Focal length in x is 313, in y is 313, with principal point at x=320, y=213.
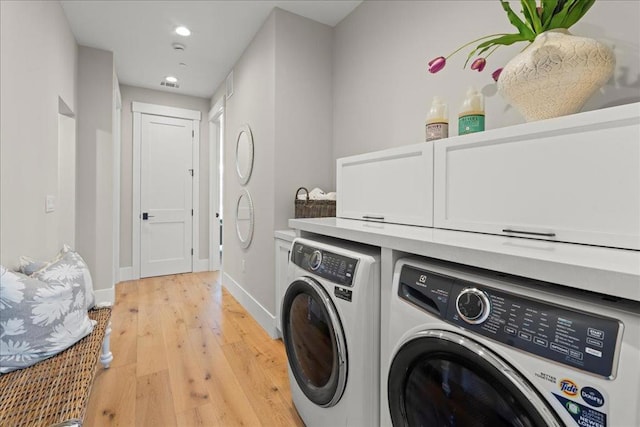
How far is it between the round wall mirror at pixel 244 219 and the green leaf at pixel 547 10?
8.08 ft

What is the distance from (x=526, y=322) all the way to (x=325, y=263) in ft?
2.52

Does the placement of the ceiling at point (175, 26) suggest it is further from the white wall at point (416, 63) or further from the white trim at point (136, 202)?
the white trim at point (136, 202)

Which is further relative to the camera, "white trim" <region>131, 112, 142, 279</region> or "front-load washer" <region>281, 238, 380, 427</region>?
"white trim" <region>131, 112, 142, 279</region>

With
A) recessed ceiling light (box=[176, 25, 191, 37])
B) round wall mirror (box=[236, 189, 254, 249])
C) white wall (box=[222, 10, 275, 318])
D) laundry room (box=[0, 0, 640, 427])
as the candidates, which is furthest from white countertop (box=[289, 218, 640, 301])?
recessed ceiling light (box=[176, 25, 191, 37])

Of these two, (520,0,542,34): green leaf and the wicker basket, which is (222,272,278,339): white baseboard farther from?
(520,0,542,34): green leaf

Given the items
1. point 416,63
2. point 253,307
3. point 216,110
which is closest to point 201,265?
point 253,307

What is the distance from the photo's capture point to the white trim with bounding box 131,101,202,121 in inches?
169

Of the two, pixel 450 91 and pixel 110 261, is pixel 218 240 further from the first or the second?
pixel 450 91

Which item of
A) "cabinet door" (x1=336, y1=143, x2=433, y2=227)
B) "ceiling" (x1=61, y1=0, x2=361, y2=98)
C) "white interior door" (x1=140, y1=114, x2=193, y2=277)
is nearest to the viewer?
"cabinet door" (x1=336, y1=143, x2=433, y2=227)

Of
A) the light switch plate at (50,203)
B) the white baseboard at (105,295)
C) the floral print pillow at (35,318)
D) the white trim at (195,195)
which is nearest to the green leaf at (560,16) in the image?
the floral print pillow at (35,318)

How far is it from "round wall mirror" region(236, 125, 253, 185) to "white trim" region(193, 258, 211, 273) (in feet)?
6.63

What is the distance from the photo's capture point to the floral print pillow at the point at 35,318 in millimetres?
1269

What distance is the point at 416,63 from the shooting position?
1.98 meters

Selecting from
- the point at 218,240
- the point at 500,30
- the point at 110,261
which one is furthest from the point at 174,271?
the point at 500,30
